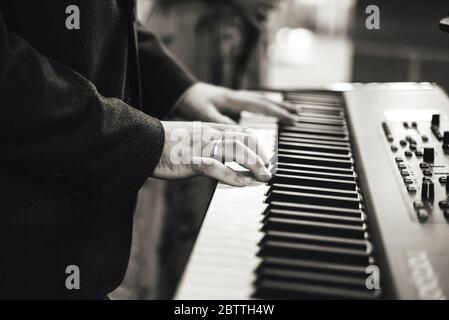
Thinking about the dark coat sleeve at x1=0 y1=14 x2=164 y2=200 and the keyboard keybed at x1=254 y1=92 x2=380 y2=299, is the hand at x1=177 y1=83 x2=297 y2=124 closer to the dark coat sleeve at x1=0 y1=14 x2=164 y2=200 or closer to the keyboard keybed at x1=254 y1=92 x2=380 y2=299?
the keyboard keybed at x1=254 y1=92 x2=380 y2=299

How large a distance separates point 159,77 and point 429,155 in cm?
70

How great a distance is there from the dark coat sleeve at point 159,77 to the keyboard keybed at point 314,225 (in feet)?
1.03

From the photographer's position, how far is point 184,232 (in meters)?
2.49

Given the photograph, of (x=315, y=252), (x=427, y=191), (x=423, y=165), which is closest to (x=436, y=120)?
(x=423, y=165)

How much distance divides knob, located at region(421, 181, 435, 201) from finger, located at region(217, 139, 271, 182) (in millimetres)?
268

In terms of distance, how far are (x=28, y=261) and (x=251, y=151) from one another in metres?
0.44

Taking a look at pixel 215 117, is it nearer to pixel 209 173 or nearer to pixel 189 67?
pixel 209 173

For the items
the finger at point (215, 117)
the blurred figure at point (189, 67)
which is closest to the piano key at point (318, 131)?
the finger at point (215, 117)

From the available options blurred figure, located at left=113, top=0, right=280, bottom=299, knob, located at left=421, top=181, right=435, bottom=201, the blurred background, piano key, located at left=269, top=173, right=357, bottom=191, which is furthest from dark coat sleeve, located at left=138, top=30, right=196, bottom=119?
knob, located at left=421, top=181, right=435, bottom=201

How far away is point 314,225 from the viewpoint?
0.92 metres

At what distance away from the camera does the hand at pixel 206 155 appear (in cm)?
105

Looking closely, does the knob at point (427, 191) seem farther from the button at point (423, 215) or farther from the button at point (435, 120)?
the button at point (435, 120)

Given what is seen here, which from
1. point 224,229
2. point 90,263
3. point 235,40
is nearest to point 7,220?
point 90,263
